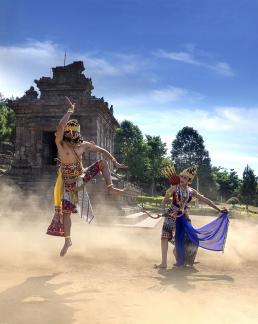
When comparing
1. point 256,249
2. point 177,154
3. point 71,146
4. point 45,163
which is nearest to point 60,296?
point 71,146

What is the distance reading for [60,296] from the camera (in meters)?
4.62

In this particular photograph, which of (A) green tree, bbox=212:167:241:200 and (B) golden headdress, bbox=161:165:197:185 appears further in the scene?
(A) green tree, bbox=212:167:241:200

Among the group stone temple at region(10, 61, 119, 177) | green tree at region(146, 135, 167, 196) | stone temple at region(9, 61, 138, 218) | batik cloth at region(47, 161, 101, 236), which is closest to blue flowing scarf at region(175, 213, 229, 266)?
batik cloth at region(47, 161, 101, 236)

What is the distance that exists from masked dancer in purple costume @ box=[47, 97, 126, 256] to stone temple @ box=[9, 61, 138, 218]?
14221mm

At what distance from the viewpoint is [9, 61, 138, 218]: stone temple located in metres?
23.0

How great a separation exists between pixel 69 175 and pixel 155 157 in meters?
57.8

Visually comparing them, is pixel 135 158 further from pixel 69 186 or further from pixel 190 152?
pixel 69 186

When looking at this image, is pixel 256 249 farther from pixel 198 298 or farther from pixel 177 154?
pixel 177 154

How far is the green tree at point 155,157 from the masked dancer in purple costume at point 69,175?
175ft

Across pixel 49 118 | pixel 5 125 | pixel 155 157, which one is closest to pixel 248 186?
pixel 155 157

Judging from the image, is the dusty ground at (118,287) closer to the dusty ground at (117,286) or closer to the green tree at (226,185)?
the dusty ground at (117,286)

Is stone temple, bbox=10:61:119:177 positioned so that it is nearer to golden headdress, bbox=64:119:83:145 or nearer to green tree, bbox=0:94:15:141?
golden headdress, bbox=64:119:83:145

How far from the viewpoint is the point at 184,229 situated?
7508 mm

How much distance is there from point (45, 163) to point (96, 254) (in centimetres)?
1849
